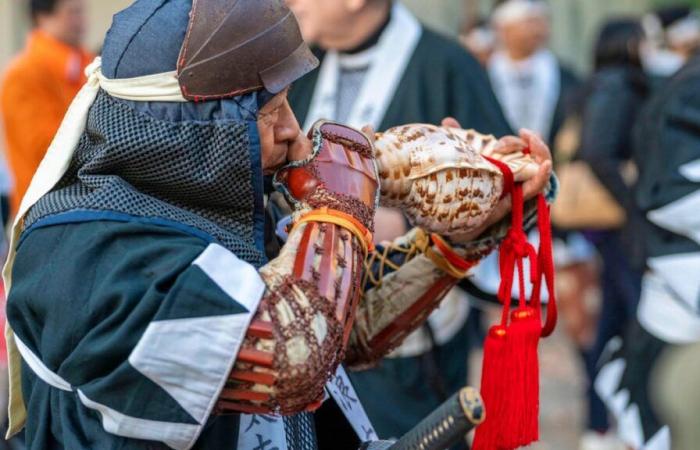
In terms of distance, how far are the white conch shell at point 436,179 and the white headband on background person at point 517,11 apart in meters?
5.74

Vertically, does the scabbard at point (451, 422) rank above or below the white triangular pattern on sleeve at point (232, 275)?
below

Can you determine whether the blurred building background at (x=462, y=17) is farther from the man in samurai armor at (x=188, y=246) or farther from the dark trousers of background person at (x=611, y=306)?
the man in samurai armor at (x=188, y=246)

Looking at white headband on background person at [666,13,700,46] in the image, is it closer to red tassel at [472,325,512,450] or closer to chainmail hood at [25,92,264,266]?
red tassel at [472,325,512,450]

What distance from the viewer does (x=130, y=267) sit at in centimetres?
180

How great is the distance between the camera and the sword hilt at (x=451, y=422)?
1.64 meters

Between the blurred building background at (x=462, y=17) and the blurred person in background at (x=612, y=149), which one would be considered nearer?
→ the blurred person in background at (x=612, y=149)

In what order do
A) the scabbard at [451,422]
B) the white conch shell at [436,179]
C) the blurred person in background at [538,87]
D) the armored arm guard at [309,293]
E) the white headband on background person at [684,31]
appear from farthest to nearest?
the blurred person in background at [538,87] → the white headband on background person at [684,31] → the white conch shell at [436,179] → the armored arm guard at [309,293] → the scabbard at [451,422]

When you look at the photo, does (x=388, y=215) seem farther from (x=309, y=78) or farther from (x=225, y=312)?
(x=225, y=312)

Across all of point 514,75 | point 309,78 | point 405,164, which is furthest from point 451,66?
point 514,75

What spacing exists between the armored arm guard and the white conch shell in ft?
0.47

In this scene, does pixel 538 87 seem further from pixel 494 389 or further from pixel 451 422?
pixel 451 422

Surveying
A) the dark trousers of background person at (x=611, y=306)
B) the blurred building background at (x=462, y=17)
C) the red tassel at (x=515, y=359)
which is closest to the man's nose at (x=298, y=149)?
the red tassel at (x=515, y=359)

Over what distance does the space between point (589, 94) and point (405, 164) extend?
3857mm

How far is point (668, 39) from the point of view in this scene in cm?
681
